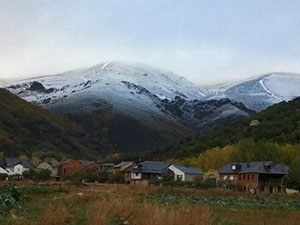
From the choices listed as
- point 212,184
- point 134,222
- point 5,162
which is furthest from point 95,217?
point 5,162

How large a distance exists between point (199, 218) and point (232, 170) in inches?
2987

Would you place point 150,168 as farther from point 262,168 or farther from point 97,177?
point 262,168

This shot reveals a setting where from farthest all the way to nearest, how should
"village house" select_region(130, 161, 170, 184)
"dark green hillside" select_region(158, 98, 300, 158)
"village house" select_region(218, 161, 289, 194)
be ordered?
"dark green hillside" select_region(158, 98, 300, 158) → "village house" select_region(130, 161, 170, 184) → "village house" select_region(218, 161, 289, 194)

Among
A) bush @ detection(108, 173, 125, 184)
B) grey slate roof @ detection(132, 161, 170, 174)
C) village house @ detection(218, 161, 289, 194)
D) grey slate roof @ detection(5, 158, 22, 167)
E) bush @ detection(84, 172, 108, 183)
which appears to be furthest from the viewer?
grey slate roof @ detection(5, 158, 22, 167)

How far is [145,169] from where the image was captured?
105m

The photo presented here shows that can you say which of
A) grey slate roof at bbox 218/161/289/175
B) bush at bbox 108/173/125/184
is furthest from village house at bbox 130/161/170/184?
grey slate roof at bbox 218/161/289/175

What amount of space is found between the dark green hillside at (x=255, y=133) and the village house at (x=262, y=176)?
37.6 metres

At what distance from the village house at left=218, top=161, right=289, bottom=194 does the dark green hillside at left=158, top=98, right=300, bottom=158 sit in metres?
37.6

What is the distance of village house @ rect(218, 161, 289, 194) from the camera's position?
272ft

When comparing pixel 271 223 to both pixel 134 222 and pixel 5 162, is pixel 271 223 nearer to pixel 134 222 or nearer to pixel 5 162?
pixel 134 222

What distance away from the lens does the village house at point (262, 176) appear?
82875 millimetres

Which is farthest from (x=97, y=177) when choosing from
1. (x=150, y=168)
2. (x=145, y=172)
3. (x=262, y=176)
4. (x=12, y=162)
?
(x=12, y=162)

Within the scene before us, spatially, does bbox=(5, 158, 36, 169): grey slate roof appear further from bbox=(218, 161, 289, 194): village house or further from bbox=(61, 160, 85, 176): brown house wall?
bbox=(218, 161, 289, 194): village house

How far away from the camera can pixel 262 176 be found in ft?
278
